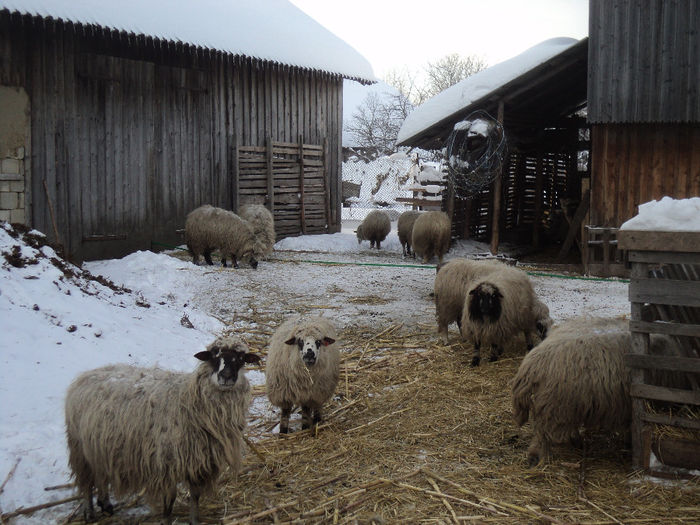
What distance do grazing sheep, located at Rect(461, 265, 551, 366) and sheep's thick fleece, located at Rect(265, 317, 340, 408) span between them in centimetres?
225

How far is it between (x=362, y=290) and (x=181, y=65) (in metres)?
7.93

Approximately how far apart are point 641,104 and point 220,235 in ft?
28.9

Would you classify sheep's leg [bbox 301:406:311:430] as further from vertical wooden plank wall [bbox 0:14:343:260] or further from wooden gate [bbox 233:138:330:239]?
wooden gate [bbox 233:138:330:239]

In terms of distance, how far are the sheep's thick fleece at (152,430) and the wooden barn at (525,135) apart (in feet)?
37.2

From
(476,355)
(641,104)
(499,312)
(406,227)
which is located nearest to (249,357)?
(476,355)

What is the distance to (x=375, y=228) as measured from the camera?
731 inches

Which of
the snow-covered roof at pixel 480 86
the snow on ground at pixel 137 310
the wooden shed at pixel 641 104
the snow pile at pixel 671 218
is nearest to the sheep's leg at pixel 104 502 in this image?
the snow on ground at pixel 137 310

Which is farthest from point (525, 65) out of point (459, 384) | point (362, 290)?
point (459, 384)

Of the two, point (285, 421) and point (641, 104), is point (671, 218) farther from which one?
point (641, 104)

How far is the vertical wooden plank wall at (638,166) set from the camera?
12750 millimetres

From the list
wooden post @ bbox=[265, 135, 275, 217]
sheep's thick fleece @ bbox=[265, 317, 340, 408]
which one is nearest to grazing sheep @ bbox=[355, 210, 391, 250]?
wooden post @ bbox=[265, 135, 275, 217]

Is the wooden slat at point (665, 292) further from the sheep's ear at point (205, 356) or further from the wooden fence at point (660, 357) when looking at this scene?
the sheep's ear at point (205, 356)

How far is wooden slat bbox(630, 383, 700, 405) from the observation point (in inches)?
179

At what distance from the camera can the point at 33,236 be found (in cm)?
830
